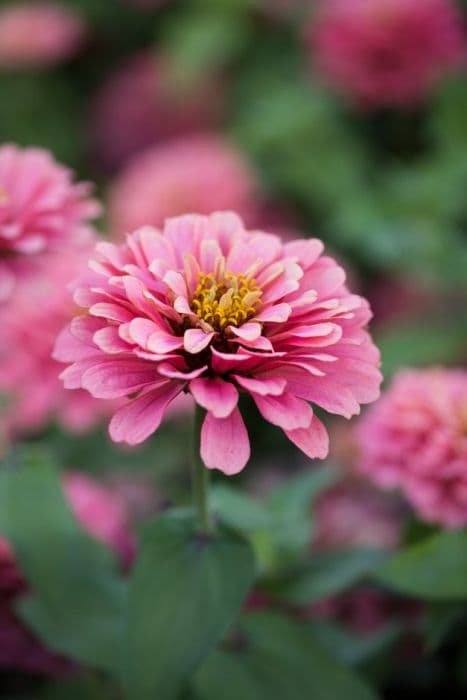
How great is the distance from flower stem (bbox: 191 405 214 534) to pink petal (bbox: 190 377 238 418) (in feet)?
0.17

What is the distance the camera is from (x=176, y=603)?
0.54 metres

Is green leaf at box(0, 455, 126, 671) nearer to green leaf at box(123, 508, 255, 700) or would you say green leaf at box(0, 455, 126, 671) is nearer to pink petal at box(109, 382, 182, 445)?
green leaf at box(123, 508, 255, 700)

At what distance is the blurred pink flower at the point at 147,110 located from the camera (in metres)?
1.59

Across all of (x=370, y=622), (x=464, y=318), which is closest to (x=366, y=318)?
(x=370, y=622)

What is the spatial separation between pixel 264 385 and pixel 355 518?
1.69ft

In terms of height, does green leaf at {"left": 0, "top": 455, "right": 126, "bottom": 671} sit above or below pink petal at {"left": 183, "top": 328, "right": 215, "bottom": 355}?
below

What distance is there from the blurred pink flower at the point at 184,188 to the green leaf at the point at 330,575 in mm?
647

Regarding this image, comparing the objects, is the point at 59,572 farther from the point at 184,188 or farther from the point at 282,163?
the point at 282,163

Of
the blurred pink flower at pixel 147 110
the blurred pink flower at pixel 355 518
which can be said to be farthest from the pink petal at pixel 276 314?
the blurred pink flower at pixel 147 110

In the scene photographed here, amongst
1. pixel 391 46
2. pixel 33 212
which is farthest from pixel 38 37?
pixel 33 212

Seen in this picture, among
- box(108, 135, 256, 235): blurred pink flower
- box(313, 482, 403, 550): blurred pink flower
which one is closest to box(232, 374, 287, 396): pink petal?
box(313, 482, 403, 550): blurred pink flower

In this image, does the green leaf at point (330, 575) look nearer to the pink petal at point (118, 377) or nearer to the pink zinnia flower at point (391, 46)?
the pink petal at point (118, 377)

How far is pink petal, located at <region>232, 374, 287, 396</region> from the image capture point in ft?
1.49

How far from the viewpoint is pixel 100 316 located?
485mm
